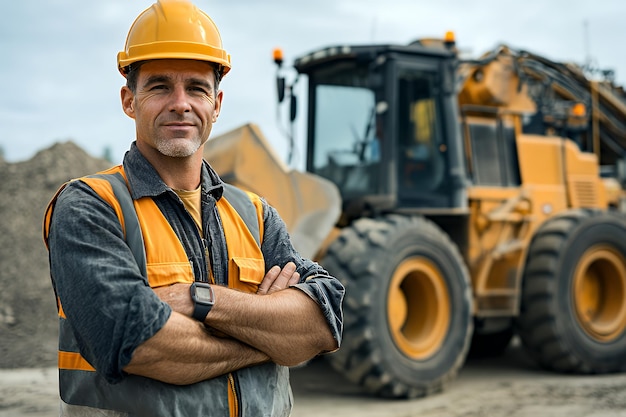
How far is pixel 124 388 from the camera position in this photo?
6.36 ft

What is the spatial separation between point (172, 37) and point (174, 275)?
25.4 inches

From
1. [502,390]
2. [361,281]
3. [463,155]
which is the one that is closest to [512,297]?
[502,390]

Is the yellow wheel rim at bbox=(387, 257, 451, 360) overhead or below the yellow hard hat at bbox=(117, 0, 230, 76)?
below

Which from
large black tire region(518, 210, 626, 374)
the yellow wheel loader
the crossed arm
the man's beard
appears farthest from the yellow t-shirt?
large black tire region(518, 210, 626, 374)

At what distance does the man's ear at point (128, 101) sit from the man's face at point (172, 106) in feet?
0.06

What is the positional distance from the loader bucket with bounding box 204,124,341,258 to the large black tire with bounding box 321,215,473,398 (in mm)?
223

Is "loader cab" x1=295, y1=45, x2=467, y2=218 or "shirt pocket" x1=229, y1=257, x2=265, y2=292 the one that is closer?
"shirt pocket" x1=229, y1=257, x2=265, y2=292

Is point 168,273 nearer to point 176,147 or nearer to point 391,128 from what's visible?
point 176,147

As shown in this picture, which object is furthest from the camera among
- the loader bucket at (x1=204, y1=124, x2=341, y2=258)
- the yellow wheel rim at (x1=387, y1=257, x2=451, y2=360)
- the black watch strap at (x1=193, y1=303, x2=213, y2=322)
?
the yellow wheel rim at (x1=387, y1=257, x2=451, y2=360)

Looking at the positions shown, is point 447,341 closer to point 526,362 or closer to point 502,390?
point 502,390

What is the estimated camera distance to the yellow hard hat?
6.97ft

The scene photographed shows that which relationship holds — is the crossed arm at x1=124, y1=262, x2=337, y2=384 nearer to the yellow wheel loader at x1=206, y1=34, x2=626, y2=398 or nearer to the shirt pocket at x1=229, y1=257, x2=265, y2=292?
the shirt pocket at x1=229, y1=257, x2=265, y2=292

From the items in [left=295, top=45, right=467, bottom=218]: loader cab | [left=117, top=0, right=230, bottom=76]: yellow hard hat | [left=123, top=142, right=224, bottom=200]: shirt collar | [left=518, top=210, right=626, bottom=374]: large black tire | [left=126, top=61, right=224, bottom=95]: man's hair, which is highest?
[left=295, top=45, right=467, bottom=218]: loader cab

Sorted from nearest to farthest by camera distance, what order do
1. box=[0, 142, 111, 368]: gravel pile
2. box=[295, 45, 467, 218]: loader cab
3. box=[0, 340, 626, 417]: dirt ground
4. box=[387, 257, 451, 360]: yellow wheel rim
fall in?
box=[0, 340, 626, 417]: dirt ground, box=[387, 257, 451, 360]: yellow wheel rim, box=[295, 45, 467, 218]: loader cab, box=[0, 142, 111, 368]: gravel pile
